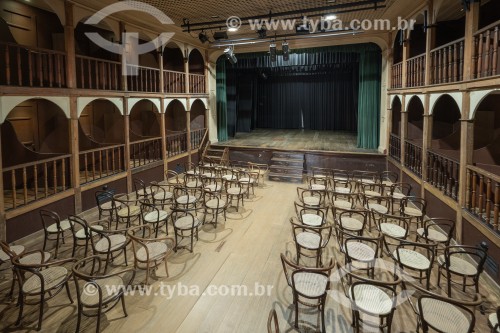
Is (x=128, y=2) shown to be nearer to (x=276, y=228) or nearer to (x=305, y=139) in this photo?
(x=276, y=228)

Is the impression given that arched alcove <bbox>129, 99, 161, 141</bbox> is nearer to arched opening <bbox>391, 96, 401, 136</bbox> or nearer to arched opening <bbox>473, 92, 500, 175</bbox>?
arched opening <bbox>391, 96, 401, 136</bbox>

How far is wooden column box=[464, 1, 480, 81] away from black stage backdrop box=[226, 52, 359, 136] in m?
10.6

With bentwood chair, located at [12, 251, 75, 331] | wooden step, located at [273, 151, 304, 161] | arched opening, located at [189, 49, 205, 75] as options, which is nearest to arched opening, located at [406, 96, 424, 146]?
wooden step, located at [273, 151, 304, 161]

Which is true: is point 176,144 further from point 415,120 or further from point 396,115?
point 415,120

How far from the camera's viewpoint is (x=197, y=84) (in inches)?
458

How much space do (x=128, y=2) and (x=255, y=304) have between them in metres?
6.74

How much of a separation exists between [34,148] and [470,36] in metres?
8.90

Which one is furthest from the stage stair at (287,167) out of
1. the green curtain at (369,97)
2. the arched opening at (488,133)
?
the arched opening at (488,133)

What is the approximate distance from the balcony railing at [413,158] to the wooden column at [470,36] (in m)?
2.49

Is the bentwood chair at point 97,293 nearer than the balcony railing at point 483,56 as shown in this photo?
Yes

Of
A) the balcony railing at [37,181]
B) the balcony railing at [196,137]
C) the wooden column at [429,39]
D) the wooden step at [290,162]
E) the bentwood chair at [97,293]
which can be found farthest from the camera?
the balcony railing at [196,137]

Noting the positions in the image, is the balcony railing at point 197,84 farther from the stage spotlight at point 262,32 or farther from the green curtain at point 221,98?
the stage spotlight at point 262,32

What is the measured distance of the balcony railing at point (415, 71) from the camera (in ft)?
23.7

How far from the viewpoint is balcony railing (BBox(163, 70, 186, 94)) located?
10.2m
